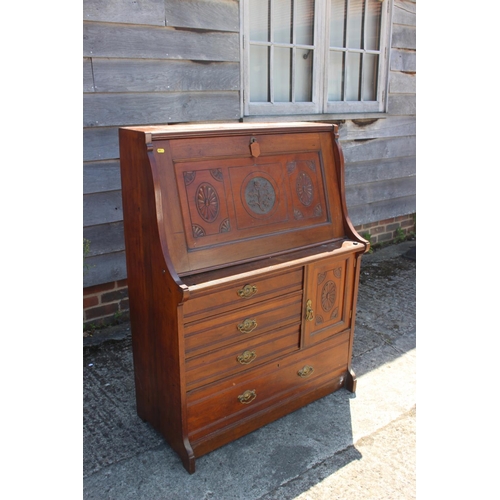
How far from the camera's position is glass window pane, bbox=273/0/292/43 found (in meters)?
3.91

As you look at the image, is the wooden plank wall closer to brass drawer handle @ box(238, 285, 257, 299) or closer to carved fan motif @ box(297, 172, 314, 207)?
carved fan motif @ box(297, 172, 314, 207)

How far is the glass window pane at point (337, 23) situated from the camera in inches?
170

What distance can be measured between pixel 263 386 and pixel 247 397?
110 mm

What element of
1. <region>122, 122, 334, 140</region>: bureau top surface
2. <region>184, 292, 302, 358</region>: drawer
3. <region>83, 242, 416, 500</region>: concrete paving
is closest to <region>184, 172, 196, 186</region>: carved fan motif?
<region>122, 122, 334, 140</region>: bureau top surface

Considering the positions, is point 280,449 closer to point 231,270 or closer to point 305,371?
point 305,371

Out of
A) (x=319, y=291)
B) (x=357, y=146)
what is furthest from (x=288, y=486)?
(x=357, y=146)

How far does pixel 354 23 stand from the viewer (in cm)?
451

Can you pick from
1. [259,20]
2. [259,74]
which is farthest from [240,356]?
[259,20]

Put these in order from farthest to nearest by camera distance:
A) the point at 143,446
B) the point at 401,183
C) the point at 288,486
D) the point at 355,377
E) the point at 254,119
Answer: the point at 401,183, the point at 254,119, the point at 355,377, the point at 143,446, the point at 288,486

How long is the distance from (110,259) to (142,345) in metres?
1.23

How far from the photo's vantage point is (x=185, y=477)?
2.22m

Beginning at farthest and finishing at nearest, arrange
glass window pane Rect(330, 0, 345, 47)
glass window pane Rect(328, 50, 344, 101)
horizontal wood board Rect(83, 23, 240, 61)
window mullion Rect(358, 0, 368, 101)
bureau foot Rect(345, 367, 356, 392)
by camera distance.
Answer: window mullion Rect(358, 0, 368, 101) < glass window pane Rect(328, 50, 344, 101) < glass window pane Rect(330, 0, 345, 47) < horizontal wood board Rect(83, 23, 240, 61) < bureau foot Rect(345, 367, 356, 392)

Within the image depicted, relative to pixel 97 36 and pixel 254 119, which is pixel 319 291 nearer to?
pixel 254 119

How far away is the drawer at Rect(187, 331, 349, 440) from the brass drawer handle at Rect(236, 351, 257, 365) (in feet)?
0.23
